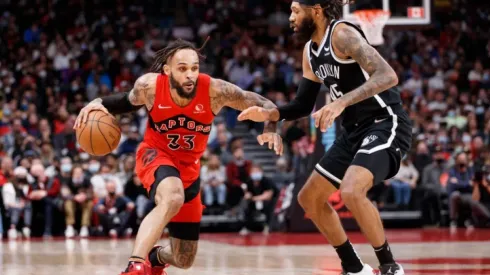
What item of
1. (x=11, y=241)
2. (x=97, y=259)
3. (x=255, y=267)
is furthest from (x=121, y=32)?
(x=255, y=267)

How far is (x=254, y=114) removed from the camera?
634 cm

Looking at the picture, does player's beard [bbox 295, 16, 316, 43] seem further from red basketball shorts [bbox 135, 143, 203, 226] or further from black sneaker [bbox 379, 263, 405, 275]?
black sneaker [bbox 379, 263, 405, 275]

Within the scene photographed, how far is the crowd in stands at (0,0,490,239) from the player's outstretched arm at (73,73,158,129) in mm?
7720

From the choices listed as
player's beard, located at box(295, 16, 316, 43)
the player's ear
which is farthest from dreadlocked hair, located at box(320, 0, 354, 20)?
the player's ear

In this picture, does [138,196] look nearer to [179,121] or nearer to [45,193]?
[45,193]

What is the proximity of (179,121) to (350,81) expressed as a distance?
1.26 m

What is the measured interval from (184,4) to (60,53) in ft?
15.9

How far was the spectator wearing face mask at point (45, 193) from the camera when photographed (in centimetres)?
1455

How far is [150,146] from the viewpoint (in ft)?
22.2

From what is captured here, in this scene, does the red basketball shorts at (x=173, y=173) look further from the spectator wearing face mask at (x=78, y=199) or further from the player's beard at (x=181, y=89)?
the spectator wearing face mask at (x=78, y=199)

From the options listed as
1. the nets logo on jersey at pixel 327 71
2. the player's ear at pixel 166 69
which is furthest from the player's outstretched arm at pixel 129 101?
the nets logo on jersey at pixel 327 71

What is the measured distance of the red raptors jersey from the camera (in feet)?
21.7

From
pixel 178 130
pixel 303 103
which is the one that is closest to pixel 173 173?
pixel 178 130

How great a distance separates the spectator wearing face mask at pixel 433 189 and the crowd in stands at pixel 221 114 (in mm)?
25
